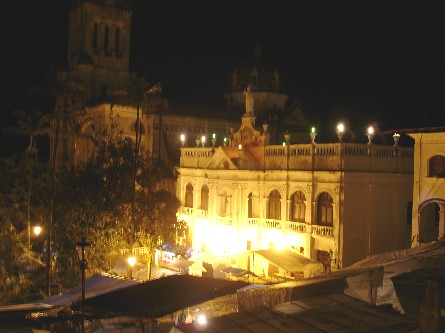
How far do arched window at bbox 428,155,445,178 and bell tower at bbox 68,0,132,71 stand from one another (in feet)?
122

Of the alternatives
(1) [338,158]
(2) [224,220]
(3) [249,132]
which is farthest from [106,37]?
(1) [338,158]

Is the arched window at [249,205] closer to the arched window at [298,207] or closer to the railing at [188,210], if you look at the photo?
the arched window at [298,207]

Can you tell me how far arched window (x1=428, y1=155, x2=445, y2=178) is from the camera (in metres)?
24.2

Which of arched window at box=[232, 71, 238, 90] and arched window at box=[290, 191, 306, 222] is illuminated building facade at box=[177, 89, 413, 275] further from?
arched window at box=[232, 71, 238, 90]

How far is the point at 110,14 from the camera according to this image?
5438 cm

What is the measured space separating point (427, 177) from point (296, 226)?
37.0ft

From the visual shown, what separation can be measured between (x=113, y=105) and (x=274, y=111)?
668 inches

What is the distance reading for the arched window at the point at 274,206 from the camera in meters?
36.3

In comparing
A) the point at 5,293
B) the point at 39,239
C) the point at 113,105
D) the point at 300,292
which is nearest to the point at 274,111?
the point at 113,105

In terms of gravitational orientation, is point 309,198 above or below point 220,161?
below

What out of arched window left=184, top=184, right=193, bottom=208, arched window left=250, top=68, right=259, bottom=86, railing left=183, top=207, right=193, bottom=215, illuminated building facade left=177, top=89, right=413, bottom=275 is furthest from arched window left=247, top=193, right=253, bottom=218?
arched window left=250, top=68, right=259, bottom=86

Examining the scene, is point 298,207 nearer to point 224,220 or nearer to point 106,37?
point 224,220

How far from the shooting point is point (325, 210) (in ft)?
108

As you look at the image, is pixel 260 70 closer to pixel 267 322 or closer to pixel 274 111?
pixel 274 111
